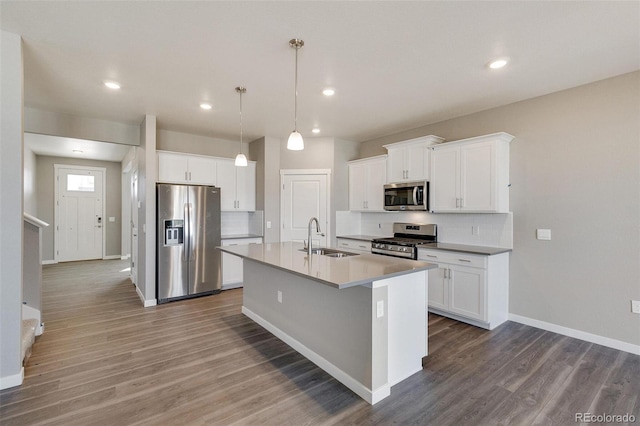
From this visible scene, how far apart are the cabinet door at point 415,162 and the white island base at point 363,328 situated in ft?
7.07

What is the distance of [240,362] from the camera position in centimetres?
271

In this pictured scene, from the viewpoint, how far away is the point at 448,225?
4332 millimetres

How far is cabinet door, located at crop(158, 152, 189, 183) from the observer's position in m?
4.70

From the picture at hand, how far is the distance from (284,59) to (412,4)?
1159 millimetres

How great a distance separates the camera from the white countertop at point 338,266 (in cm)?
195

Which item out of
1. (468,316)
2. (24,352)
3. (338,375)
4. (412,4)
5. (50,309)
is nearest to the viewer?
(412,4)

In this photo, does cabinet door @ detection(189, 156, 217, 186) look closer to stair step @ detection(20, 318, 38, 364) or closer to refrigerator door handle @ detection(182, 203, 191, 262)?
refrigerator door handle @ detection(182, 203, 191, 262)

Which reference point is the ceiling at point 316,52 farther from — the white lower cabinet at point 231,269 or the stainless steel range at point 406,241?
the white lower cabinet at point 231,269

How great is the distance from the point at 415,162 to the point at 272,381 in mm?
3395

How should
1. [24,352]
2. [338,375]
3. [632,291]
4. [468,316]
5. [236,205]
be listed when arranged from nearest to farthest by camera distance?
[338,375] < [24,352] < [632,291] < [468,316] < [236,205]

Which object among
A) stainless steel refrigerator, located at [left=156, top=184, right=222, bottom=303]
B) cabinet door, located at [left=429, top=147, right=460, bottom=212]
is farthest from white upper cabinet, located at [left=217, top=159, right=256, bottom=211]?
cabinet door, located at [left=429, top=147, right=460, bottom=212]

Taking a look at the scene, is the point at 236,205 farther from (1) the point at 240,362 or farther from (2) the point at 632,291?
(2) the point at 632,291

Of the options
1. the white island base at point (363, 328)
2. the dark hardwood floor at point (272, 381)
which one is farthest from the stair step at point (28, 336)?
the white island base at point (363, 328)

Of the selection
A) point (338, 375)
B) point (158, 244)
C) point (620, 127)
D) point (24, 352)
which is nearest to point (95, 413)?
point (24, 352)
